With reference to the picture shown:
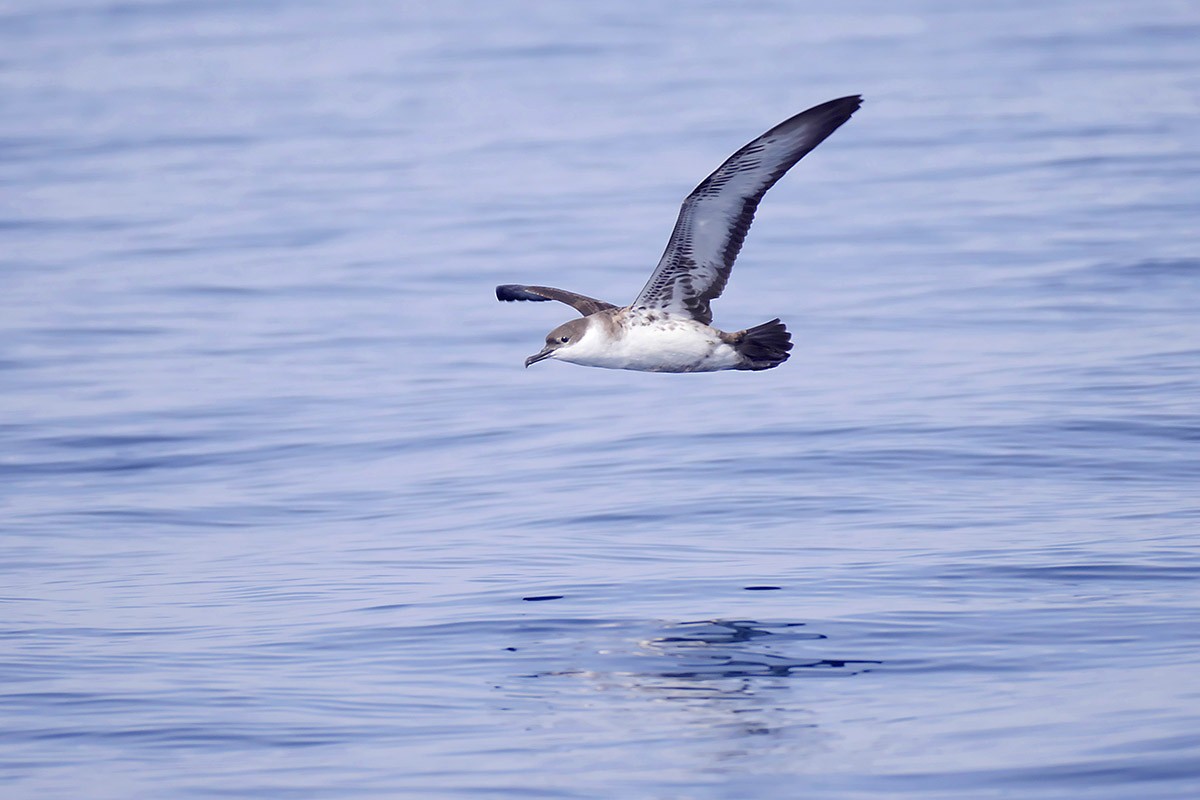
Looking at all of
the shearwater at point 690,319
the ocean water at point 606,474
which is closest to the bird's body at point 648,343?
the shearwater at point 690,319

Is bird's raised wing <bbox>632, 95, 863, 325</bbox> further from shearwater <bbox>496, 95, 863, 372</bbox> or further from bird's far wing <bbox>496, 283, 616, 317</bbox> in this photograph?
Answer: bird's far wing <bbox>496, 283, 616, 317</bbox>

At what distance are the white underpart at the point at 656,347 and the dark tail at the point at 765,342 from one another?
0.07m

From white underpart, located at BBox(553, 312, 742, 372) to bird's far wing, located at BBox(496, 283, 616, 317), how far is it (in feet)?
1.77

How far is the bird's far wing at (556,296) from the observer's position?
11.6m

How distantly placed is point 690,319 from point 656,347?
0.29 m

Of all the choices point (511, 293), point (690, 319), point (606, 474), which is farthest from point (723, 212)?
point (606, 474)

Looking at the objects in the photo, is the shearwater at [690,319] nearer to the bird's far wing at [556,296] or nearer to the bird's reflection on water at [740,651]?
the bird's far wing at [556,296]

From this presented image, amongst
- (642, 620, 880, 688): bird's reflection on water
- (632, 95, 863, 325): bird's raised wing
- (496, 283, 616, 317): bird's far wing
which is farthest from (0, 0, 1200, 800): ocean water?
Result: (632, 95, 863, 325): bird's raised wing

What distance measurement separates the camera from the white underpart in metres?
10.8

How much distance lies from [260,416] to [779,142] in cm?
720

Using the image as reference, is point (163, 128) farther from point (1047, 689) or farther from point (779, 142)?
point (1047, 689)

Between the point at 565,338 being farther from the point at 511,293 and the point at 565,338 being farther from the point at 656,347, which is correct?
the point at 511,293

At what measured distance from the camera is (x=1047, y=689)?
340 inches

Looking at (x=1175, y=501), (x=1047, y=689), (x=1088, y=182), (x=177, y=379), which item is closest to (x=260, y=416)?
(x=177, y=379)
